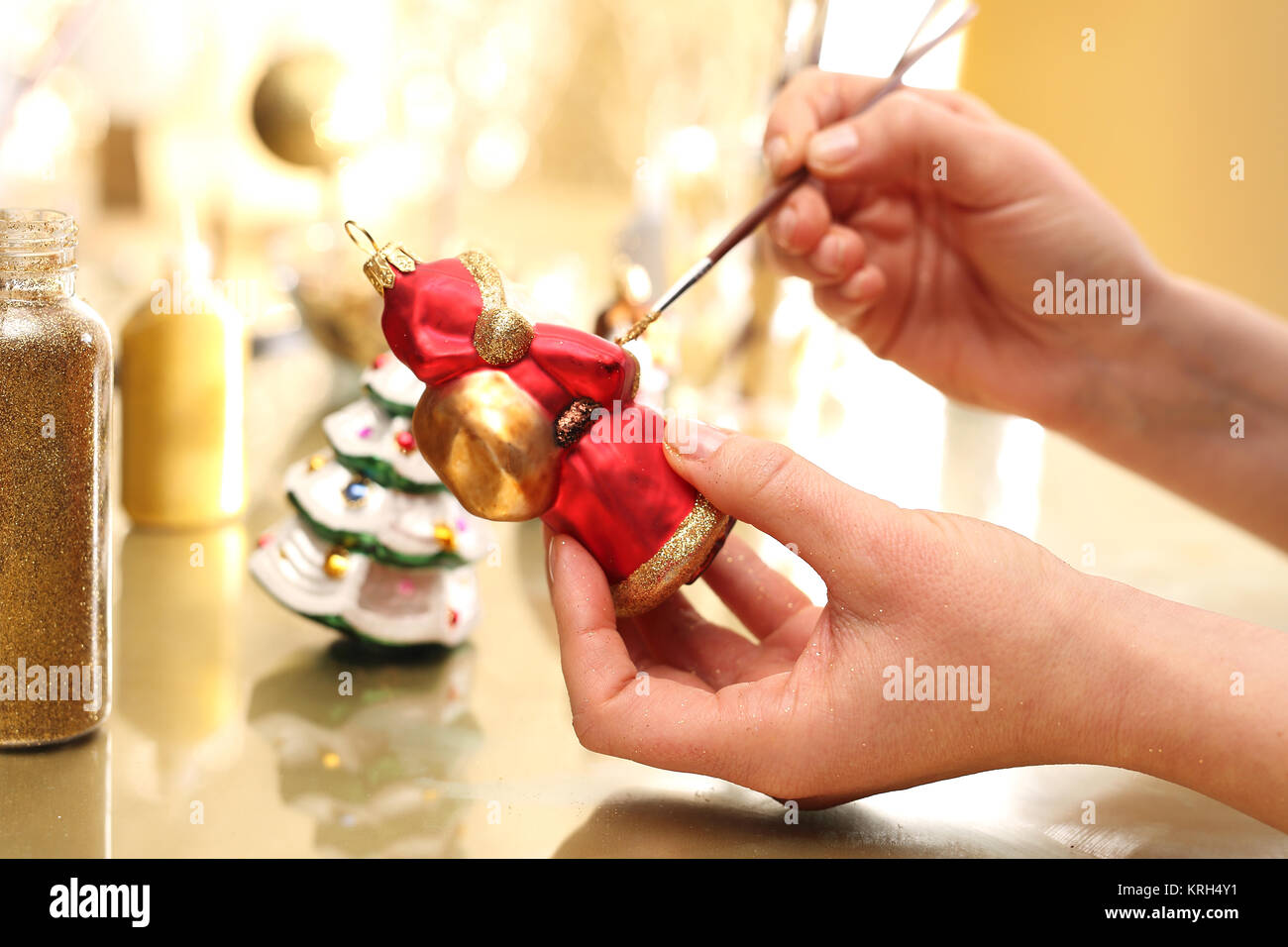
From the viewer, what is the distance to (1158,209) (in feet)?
6.53

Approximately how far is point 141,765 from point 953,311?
2.19ft

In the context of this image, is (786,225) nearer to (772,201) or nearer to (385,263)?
(772,201)

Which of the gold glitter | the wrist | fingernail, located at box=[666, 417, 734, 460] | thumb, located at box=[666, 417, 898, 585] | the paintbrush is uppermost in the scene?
the paintbrush

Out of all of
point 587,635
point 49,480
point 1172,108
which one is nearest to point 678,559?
point 587,635

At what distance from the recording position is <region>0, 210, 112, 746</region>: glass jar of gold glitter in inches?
21.8

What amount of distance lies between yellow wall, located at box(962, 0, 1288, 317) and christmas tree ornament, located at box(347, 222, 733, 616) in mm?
1603

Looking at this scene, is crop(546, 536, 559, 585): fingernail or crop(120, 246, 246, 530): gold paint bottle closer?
crop(546, 536, 559, 585): fingernail

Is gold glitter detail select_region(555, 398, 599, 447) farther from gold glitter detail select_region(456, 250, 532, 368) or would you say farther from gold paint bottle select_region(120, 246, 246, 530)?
gold paint bottle select_region(120, 246, 246, 530)

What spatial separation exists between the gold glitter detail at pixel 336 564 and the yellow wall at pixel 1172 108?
1639mm

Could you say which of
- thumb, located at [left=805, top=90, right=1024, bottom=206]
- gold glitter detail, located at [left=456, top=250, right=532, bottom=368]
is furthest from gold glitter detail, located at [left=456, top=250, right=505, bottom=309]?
thumb, located at [left=805, top=90, right=1024, bottom=206]

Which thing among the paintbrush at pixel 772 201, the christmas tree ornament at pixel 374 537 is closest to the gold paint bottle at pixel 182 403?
the christmas tree ornament at pixel 374 537

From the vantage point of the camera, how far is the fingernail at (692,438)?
0.56m

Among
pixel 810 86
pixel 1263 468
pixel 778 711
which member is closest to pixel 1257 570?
pixel 1263 468

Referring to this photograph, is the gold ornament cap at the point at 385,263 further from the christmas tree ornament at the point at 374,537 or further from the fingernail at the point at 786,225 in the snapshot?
the fingernail at the point at 786,225
